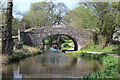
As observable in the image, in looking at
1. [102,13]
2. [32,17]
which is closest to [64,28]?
[102,13]

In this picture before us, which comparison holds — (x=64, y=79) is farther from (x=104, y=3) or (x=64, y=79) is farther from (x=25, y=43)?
(x=25, y=43)

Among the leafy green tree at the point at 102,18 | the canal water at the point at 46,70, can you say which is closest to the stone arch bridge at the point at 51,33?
the leafy green tree at the point at 102,18

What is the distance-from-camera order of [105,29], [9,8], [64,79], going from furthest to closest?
[105,29] → [9,8] → [64,79]

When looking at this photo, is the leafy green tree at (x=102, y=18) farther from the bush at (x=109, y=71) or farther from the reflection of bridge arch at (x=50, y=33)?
the bush at (x=109, y=71)

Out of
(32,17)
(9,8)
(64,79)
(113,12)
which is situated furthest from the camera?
(32,17)

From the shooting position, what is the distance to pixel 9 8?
10.7 meters

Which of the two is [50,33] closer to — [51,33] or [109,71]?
[51,33]

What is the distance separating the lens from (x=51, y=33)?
74.6 ft

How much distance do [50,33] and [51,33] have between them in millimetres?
122

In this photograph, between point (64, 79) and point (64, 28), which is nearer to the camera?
point (64, 79)

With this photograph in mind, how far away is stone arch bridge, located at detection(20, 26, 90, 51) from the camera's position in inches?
894

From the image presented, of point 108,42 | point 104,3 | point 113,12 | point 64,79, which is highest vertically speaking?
point 104,3

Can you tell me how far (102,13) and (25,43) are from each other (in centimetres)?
939

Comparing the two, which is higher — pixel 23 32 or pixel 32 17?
pixel 32 17
